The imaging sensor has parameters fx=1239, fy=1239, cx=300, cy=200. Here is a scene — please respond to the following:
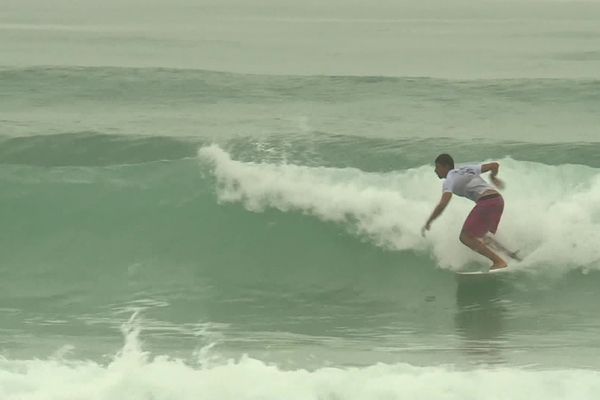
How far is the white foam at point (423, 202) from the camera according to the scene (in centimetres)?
1262

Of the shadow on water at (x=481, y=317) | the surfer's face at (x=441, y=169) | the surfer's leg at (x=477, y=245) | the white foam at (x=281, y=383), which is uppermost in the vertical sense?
the surfer's face at (x=441, y=169)

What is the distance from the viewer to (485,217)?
38.2 feet

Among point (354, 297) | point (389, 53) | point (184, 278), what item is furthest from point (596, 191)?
point (389, 53)

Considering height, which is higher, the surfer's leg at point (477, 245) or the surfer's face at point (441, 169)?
the surfer's face at point (441, 169)

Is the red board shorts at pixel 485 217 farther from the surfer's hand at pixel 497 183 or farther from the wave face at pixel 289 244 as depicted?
the wave face at pixel 289 244

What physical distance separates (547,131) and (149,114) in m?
6.10

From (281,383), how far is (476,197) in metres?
4.00

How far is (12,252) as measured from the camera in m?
13.3

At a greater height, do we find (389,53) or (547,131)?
(389,53)

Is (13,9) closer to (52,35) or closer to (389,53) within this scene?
(52,35)

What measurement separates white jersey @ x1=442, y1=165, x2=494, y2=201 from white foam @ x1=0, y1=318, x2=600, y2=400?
10.3 feet

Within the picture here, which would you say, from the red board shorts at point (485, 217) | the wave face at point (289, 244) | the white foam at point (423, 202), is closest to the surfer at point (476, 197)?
the red board shorts at point (485, 217)

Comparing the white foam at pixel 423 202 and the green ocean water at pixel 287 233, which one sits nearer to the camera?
the green ocean water at pixel 287 233

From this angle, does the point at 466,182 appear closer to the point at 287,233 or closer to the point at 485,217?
the point at 485,217
